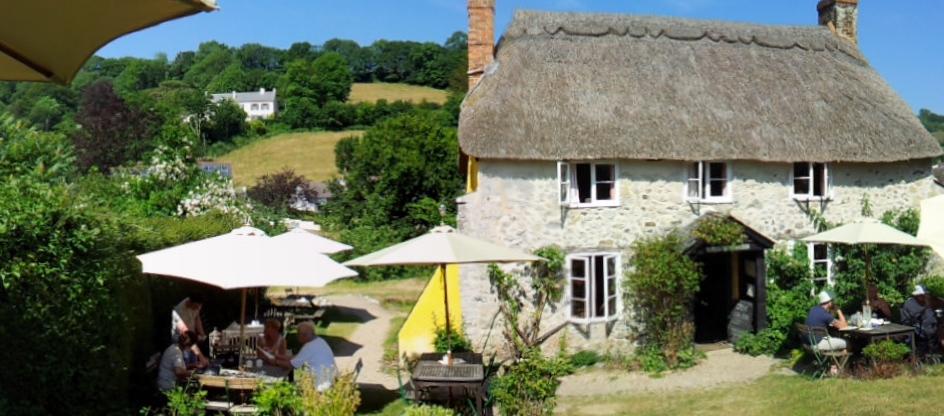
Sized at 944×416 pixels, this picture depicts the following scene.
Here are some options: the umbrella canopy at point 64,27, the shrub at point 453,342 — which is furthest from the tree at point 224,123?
the umbrella canopy at point 64,27

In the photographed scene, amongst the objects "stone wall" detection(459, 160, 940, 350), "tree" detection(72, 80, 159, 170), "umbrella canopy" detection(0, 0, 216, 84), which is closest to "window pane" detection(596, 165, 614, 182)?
"stone wall" detection(459, 160, 940, 350)

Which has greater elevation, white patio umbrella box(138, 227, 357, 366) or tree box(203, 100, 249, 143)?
tree box(203, 100, 249, 143)

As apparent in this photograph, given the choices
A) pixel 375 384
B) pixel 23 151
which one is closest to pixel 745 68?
pixel 375 384

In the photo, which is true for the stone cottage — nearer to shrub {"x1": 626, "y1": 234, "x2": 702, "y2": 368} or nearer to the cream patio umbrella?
shrub {"x1": 626, "y1": 234, "x2": 702, "y2": 368}

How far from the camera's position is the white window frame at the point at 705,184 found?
1547 centimetres

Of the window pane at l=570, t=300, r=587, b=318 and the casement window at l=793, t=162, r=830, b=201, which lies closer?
the window pane at l=570, t=300, r=587, b=318

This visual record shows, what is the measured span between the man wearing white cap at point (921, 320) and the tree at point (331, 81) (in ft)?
250

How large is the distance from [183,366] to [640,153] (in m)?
9.49

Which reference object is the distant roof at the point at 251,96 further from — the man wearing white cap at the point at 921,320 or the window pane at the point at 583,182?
the man wearing white cap at the point at 921,320

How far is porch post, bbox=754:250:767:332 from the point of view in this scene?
604 inches

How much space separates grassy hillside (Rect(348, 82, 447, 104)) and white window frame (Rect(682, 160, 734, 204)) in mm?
66545

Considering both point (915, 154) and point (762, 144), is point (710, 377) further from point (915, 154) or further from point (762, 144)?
point (915, 154)

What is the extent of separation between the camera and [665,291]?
48.5ft

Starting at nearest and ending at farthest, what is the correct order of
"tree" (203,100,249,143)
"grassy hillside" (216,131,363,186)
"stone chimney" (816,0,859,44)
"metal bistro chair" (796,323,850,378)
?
1. "metal bistro chair" (796,323,850,378)
2. "stone chimney" (816,0,859,44)
3. "grassy hillside" (216,131,363,186)
4. "tree" (203,100,249,143)
